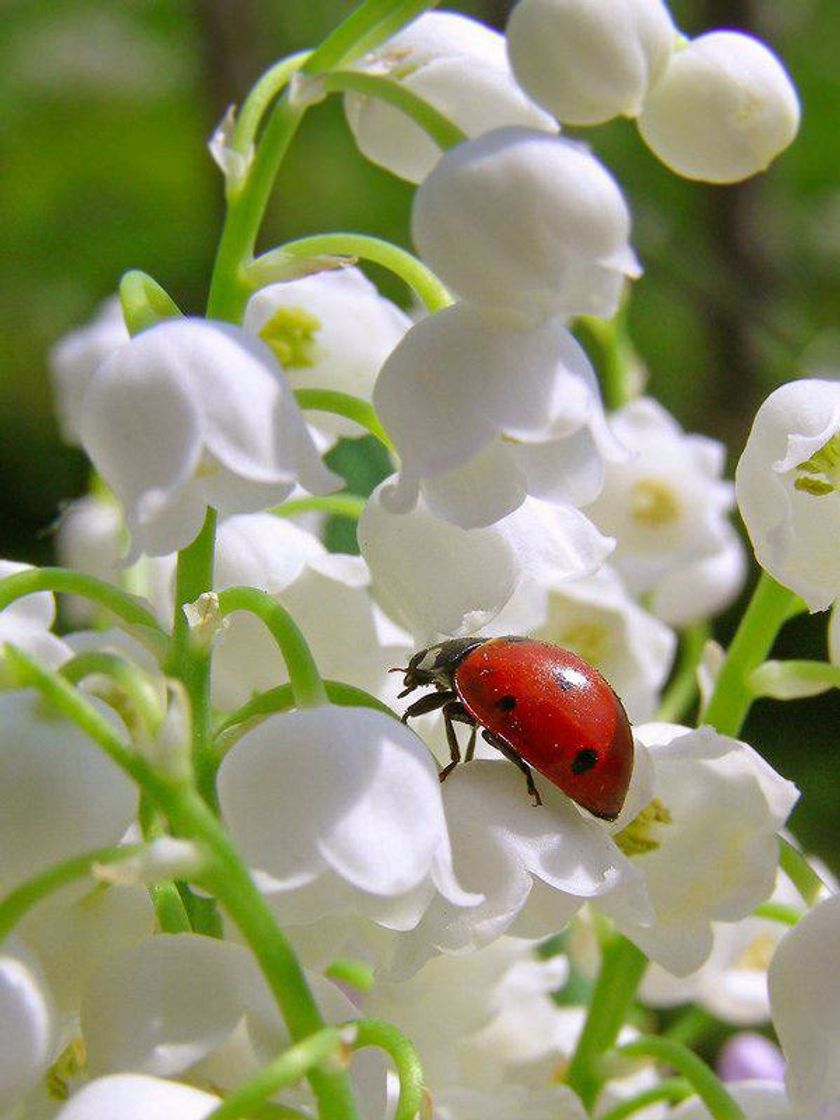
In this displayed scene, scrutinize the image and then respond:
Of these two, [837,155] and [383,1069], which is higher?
[383,1069]

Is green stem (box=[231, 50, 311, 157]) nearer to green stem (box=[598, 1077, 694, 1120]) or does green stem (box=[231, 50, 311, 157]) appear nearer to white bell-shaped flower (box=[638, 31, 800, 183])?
white bell-shaped flower (box=[638, 31, 800, 183])

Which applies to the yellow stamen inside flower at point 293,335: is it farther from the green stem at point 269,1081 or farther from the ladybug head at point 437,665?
the green stem at point 269,1081

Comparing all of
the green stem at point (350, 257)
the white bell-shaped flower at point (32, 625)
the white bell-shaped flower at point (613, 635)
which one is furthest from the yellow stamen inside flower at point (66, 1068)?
the white bell-shaped flower at point (613, 635)

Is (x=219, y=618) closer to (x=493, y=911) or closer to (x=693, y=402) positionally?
(x=493, y=911)

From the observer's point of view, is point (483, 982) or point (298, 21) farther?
point (298, 21)

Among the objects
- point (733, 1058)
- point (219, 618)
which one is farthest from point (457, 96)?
point (733, 1058)
